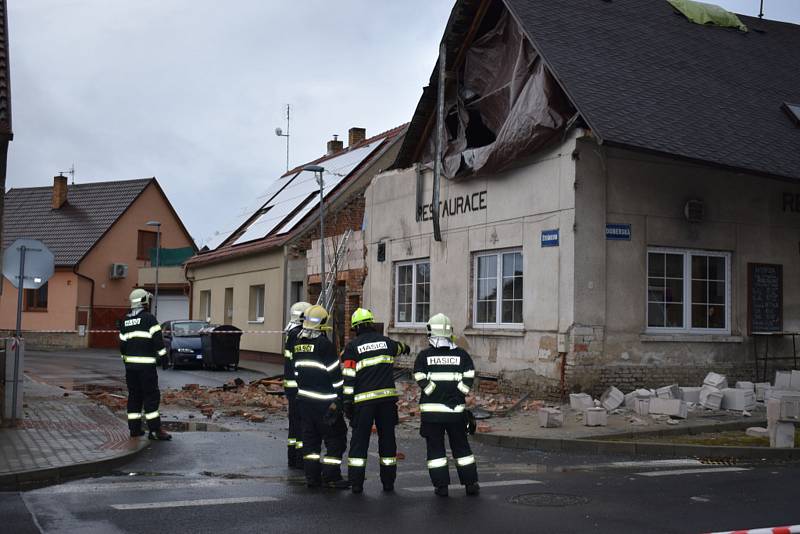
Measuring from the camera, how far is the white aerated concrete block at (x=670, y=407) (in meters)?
13.6

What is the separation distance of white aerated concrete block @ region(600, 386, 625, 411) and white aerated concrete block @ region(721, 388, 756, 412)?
1553 millimetres

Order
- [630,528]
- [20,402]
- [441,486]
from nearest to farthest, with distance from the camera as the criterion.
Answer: [630,528] < [441,486] < [20,402]

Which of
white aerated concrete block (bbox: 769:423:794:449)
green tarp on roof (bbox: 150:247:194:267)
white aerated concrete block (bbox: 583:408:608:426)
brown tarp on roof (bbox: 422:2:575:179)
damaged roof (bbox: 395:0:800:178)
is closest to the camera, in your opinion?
white aerated concrete block (bbox: 769:423:794:449)

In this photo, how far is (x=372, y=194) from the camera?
2200 cm

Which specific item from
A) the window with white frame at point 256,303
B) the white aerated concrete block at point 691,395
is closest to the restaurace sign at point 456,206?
the white aerated concrete block at point 691,395

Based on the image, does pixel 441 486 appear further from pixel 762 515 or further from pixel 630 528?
pixel 762 515

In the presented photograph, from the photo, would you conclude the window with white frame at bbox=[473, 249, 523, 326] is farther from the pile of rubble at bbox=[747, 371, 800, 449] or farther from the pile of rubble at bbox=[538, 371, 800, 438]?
the pile of rubble at bbox=[747, 371, 800, 449]

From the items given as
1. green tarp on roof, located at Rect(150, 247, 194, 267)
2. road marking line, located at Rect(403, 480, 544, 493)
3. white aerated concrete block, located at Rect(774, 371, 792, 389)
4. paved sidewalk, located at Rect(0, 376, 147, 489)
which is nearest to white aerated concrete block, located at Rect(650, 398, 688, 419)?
white aerated concrete block, located at Rect(774, 371, 792, 389)

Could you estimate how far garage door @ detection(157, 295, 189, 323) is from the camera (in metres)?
44.2

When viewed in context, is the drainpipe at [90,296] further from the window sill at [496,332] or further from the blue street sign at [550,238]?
the blue street sign at [550,238]

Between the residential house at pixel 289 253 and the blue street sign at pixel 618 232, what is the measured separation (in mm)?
9045

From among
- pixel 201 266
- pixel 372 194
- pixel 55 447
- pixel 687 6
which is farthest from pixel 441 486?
pixel 201 266

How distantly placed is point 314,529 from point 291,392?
3390 mm

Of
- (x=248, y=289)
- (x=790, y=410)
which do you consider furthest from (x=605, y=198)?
(x=248, y=289)
